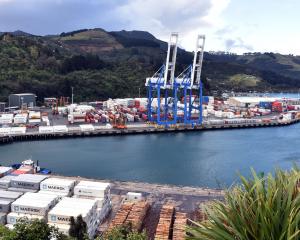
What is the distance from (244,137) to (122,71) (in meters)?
13.7

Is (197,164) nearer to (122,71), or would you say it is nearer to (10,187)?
(10,187)

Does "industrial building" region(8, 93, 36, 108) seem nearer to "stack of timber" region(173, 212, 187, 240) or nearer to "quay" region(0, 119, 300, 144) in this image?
"quay" region(0, 119, 300, 144)

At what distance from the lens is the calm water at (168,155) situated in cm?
953

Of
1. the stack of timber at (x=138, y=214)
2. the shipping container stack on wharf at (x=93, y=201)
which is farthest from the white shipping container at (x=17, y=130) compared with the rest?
the stack of timber at (x=138, y=214)

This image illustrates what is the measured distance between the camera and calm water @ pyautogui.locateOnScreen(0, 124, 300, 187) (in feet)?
31.3

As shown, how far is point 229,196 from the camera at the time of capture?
141cm

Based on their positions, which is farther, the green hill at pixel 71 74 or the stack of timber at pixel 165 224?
the green hill at pixel 71 74

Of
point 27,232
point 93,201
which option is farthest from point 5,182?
point 27,232

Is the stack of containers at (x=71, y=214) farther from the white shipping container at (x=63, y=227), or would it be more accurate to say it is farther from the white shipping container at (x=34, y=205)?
the white shipping container at (x=34, y=205)


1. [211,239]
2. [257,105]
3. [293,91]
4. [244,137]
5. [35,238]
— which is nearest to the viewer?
[211,239]

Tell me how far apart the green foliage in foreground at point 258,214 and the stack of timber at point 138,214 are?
3.83 m

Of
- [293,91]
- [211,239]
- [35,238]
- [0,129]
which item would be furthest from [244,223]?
[293,91]

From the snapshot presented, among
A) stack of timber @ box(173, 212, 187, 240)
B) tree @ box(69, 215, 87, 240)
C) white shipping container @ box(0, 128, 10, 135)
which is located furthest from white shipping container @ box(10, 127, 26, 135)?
tree @ box(69, 215, 87, 240)

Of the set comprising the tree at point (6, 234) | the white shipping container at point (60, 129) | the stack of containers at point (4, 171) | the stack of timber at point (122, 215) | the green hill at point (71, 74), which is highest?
the green hill at point (71, 74)
